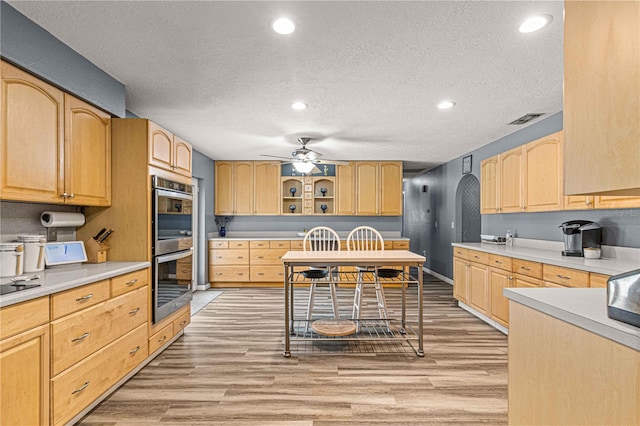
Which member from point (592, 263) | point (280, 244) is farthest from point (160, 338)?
point (592, 263)

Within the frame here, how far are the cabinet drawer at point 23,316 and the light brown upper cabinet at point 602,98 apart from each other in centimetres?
229

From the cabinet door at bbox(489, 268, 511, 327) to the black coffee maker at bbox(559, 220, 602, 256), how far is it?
613 mm

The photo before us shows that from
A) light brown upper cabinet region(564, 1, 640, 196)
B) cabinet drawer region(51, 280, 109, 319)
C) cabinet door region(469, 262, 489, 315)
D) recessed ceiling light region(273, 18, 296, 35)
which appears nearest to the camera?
light brown upper cabinet region(564, 1, 640, 196)

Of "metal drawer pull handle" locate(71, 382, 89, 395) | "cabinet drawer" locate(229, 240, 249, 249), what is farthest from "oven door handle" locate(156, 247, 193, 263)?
"cabinet drawer" locate(229, 240, 249, 249)

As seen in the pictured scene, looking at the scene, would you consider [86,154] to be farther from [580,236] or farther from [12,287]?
[580,236]

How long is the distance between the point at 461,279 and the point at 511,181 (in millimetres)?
1417

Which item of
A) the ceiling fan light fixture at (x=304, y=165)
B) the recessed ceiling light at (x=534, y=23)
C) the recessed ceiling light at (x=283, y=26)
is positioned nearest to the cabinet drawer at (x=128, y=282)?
the recessed ceiling light at (x=283, y=26)

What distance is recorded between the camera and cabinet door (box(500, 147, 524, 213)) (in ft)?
13.2

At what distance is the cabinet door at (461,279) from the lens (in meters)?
4.54

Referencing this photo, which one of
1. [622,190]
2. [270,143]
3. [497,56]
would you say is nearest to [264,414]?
[622,190]

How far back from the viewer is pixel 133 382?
8.71ft

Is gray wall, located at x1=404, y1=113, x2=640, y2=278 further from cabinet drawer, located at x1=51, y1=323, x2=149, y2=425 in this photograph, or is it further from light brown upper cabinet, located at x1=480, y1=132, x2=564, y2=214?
cabinet drawer, located at x1=51, y1=323, x2=149, y2=425

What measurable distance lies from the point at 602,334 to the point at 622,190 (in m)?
0.37

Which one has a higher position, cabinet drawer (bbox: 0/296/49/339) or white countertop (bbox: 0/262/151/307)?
white countertop (bbox: 0/262/151/307)
